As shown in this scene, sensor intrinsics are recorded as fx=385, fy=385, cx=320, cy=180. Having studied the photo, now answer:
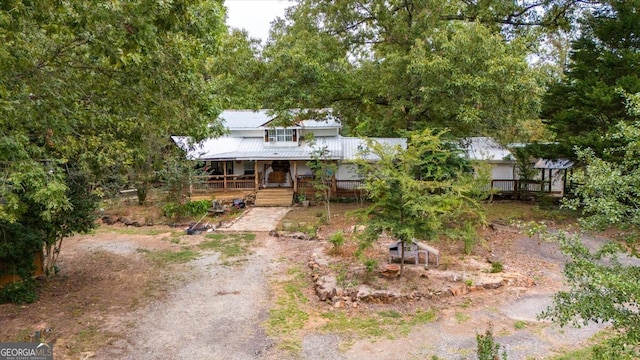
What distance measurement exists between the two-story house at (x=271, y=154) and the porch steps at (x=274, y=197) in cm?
19

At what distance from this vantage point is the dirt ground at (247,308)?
670 centimetres

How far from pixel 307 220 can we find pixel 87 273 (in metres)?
8.92

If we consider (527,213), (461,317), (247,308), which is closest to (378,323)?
(461,317)

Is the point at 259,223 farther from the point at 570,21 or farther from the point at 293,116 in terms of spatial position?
the point at 570,21

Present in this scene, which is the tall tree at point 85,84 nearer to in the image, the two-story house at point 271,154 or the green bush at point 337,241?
the green bush at point 337,241

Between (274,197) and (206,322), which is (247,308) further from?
(274,197)

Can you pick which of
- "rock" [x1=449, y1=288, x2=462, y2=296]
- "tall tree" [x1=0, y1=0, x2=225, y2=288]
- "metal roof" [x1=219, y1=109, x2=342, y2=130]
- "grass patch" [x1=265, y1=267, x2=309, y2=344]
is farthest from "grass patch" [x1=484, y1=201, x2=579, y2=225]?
"tall tree" [x1=0, y1=0, x2=225, y2=288]

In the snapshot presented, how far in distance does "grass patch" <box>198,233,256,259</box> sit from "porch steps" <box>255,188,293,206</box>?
6.24 m

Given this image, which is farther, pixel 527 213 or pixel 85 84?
pixel 527 213

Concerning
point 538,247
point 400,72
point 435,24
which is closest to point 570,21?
point 435,24

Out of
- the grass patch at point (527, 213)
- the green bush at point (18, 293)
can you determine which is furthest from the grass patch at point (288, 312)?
the grass patch at point (527, 213)

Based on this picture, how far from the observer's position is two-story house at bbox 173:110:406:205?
2233 centimetres

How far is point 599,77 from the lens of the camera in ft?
52.8

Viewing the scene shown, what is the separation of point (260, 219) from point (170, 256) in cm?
601
